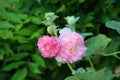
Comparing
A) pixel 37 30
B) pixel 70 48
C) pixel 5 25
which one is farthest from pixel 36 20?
pixel 70 48

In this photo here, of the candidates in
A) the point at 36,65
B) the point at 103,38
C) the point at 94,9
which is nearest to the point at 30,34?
the point at 36,65

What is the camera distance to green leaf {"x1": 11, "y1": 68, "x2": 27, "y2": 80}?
2.29 meters

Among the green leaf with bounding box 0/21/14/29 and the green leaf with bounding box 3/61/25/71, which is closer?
the green leaf with bounding box 0/21/14/29

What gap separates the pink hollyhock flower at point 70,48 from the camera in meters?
1.28

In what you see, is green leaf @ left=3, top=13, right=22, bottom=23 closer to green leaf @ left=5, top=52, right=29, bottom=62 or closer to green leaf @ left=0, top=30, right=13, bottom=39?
green leaf @ left=0, top=30, right=13, bottom=39

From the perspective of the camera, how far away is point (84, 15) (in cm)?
252

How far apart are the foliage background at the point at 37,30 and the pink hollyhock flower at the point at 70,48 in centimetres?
92

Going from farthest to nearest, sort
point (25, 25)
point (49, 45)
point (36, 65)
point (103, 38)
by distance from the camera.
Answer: point (25, 25) < point (36, 65) < point (103, 38) < point (49, 45)

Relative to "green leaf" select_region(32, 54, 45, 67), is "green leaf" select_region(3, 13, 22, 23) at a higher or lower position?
higher

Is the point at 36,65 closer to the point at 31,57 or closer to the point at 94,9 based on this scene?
the point at 31,57

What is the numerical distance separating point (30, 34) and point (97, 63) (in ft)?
1.39

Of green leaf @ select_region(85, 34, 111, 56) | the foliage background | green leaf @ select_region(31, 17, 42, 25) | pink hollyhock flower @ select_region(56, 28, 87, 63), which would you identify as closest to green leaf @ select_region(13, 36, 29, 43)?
the foliage background

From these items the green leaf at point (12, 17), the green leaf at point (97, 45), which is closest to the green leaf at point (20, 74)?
the green leaf at point (12, 17)

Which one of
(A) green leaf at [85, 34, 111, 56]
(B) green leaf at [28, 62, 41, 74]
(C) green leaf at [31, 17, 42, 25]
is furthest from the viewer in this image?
(C) green leaf at [31, 17, 42, 25]
